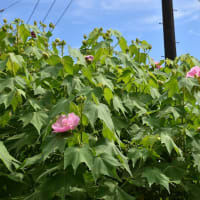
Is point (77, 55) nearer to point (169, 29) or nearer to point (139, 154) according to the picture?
point (139, 154)

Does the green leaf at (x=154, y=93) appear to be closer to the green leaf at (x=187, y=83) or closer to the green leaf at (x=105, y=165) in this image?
the green leaf at (x=187, y=83)

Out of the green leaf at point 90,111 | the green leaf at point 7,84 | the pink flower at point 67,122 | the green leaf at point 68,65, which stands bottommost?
the pink flower at point 67,122

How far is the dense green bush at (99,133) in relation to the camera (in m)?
1.76

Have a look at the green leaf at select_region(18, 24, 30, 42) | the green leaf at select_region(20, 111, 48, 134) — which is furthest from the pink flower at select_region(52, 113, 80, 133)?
the green leaf at select_region(18, 24, 30, 42)

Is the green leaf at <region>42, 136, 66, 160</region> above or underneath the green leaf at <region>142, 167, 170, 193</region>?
above

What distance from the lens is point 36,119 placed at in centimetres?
213

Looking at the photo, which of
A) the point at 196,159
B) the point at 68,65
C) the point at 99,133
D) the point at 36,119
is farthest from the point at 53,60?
the point at 196,159

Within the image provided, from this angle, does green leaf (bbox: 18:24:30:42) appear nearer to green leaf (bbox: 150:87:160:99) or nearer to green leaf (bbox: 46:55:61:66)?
green leaf (bbox: 46:55:61:66)

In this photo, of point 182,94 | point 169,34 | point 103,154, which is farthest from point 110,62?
point 169,34

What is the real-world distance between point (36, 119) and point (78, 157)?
600mm

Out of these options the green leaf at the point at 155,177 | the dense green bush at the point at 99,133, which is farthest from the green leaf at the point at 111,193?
the green leaf at the point at 155,177

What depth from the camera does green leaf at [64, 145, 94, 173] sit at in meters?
1.61

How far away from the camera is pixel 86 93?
1.94 m

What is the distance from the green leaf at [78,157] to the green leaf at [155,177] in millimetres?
422
